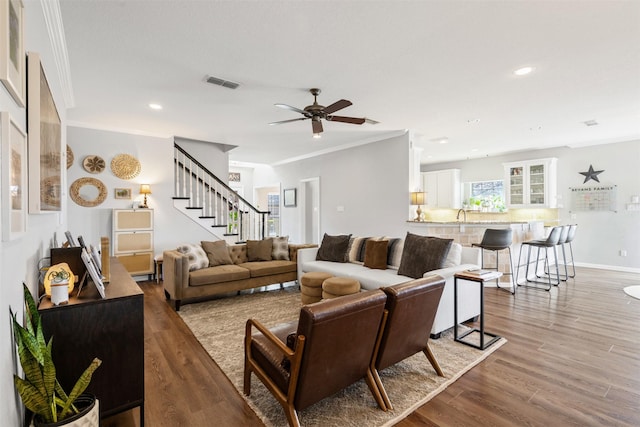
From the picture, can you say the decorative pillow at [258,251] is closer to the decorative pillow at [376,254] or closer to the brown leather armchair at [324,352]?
the decorative pillow at [376,254]

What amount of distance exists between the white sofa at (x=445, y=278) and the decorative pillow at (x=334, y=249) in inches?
4.3

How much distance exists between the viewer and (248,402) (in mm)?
2123

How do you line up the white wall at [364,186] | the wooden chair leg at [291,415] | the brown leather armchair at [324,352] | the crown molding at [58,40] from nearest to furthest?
the brown leather armchair at [324,352]
the wooden chair leg at [291,415]
the crown molding at [58,40]
the white wall at [364,186]

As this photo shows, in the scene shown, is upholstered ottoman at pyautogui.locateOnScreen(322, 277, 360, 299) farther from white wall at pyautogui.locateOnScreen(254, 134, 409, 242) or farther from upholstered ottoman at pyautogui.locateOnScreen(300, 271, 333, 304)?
white wall at pyautogui.locateOnScreen(254, 134, 409, 242)

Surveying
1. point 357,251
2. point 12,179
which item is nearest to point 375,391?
point 12,179

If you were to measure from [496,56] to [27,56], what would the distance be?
3.55 meters

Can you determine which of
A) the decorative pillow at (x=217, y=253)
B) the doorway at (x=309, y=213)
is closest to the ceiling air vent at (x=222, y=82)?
the decorative pillow at (x=217, y=253)

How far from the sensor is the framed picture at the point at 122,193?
5426 millimetres

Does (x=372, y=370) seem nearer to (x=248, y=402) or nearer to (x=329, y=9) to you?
(x=248, y=402)

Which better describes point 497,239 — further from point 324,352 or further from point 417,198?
point 324,352

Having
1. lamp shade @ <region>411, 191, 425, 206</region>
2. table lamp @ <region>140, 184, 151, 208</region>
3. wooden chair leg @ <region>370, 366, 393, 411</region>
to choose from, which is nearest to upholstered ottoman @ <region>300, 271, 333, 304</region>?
wooden chair leg @ <region>370, 366, 393, 411</region>

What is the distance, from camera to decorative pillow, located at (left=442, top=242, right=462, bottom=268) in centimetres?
349

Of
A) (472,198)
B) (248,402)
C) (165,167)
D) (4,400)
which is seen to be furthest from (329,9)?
(472,198)

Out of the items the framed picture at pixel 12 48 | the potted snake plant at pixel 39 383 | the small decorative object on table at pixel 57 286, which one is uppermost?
the framed picture at pixel 12 48
